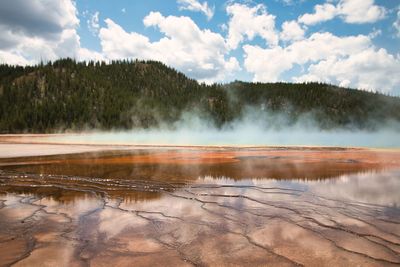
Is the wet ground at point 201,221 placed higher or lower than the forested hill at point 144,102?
lower

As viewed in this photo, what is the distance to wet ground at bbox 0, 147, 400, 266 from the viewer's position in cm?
504

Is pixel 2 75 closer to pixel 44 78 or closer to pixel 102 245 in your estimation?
pixel 44 78

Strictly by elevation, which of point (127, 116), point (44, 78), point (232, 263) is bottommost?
point (232, 263)

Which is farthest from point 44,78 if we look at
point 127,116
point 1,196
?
point 1,196

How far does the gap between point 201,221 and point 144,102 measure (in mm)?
126662

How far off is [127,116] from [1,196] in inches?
4273

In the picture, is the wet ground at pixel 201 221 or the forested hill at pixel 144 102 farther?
the forested hill at pixel 144 102

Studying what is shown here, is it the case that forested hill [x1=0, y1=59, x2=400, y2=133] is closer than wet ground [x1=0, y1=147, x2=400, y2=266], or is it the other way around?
wet ground [x1=0, y1=147, x2=400, y2=266]

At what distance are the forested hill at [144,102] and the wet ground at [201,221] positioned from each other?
331 ft

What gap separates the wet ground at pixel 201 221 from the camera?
5035 millimetres

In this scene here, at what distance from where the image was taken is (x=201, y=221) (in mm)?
6934

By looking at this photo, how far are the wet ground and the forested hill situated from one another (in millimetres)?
100775

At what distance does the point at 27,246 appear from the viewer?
5.50 m

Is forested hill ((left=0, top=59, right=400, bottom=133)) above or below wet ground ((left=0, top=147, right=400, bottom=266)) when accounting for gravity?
above
